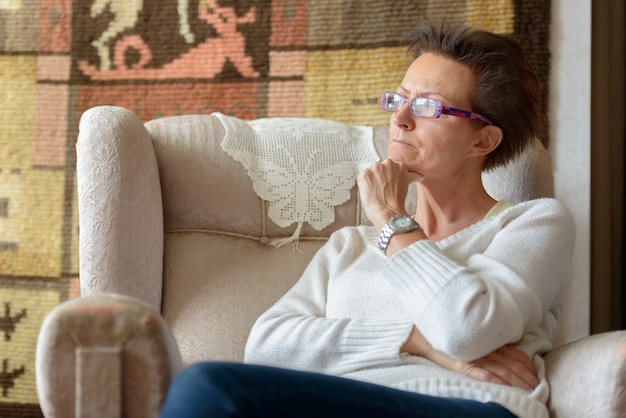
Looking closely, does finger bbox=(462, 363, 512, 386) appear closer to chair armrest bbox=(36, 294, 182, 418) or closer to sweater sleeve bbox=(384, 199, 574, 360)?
sweater sleeve bbox=(384, 199, 574, 360)

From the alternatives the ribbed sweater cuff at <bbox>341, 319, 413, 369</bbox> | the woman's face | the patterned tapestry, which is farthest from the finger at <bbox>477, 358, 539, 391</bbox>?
the patterned tapestry

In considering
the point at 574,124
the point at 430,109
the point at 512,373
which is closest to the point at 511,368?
the point at 512,373

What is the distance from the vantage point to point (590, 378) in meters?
1.24

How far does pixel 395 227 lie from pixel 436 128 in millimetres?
217

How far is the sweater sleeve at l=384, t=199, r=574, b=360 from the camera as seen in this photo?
1.24 m

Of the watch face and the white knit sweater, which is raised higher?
the watch face

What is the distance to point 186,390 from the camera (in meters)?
0.97

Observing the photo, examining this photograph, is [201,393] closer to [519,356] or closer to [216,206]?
[519,356]

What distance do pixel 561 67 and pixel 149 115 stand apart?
1054mm

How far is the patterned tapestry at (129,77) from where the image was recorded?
7.07 ft

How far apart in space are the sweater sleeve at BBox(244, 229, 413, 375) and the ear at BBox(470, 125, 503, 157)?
38 centimetres

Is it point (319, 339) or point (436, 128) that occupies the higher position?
point (436, 128)

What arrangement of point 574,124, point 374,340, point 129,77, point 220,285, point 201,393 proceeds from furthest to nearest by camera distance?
point 129,77
point 574,124
point 220,285
point 374,340
point 201,393

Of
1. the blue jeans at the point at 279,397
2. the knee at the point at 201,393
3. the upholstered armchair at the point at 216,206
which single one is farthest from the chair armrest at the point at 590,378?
the knee at the point at 201,393
